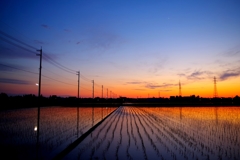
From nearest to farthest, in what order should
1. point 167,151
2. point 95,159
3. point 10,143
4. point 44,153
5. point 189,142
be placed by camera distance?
point 95,159 → point 44,153 → point 167,151 → point 10,143 → point 189,142

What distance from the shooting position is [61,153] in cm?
809

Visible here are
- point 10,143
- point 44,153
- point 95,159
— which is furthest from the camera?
point 10,143

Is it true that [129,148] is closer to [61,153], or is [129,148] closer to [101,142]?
[101,142]

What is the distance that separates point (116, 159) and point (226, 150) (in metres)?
5.38

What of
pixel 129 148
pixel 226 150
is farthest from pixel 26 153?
pixel 226 150

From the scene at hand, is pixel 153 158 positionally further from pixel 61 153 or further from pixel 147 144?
pixel 61 153

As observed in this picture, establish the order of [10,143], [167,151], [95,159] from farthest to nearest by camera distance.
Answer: [10,143], [167,151], [95,159]

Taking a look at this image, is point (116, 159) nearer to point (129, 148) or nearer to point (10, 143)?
point (129, 148)

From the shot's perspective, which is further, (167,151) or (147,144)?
(147,144)

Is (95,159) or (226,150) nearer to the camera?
(95,159)

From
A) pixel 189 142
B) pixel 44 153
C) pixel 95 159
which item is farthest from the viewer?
pixel 189 142

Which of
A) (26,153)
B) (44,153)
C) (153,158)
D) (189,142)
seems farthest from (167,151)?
(26,153)

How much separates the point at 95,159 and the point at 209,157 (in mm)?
4571

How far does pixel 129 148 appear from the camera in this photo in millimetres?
9398
